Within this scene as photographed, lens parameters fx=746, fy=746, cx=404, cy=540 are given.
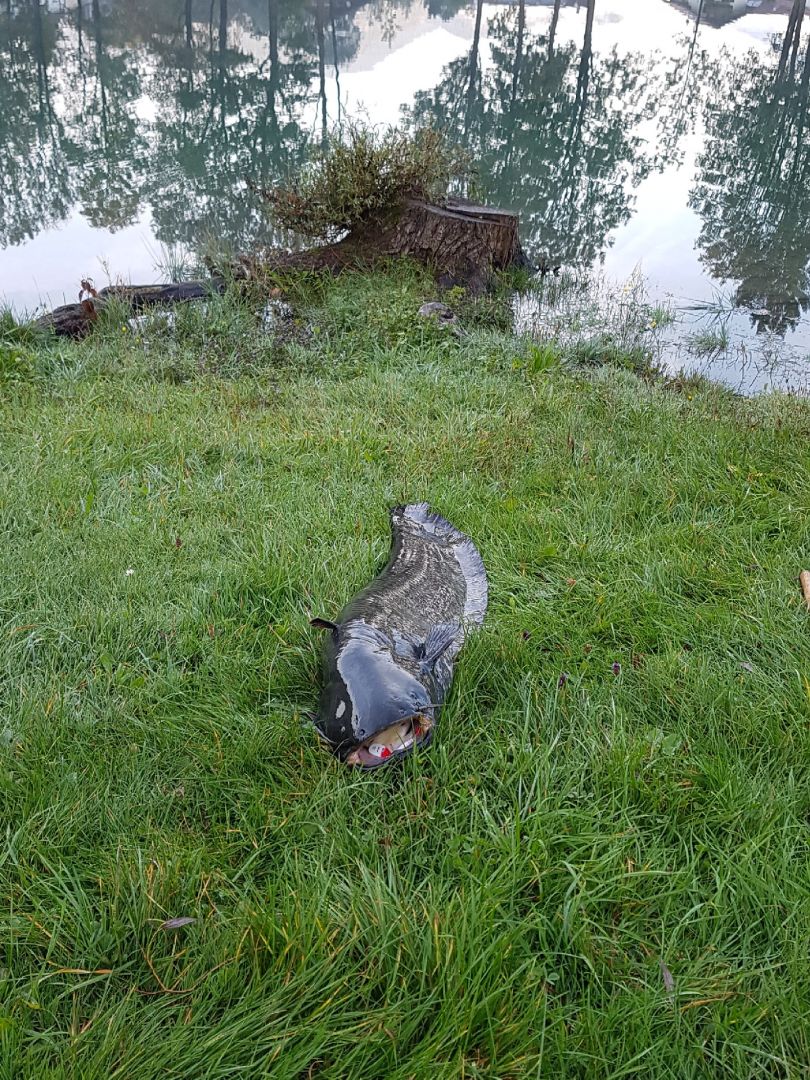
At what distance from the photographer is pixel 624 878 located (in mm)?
1892

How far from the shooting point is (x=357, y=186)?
24.8 ft

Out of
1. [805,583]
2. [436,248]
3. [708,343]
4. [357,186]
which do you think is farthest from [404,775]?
[357,186]

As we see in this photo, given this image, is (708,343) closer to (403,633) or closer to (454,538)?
(454,538)

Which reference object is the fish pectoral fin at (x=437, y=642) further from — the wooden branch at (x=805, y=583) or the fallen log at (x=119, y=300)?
the fallen log at (x=119, y=300)

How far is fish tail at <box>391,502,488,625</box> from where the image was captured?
3.08 m

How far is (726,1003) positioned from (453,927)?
0.61m

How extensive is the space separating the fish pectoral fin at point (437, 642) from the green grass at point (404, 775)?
11cm

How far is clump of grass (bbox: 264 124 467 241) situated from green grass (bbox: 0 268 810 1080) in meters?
4.30

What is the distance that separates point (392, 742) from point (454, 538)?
1.38m

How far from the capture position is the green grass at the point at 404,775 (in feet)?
5.18

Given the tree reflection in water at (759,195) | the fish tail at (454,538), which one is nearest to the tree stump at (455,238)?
the tree reflection in water at (759,195)

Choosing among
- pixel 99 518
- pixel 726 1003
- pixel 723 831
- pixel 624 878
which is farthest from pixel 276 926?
pixel 99 518

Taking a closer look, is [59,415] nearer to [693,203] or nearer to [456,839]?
[456,839]

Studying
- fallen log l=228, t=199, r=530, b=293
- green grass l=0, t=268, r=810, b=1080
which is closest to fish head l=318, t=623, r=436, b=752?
green grass l=0, t=268, r=810, b=1080
